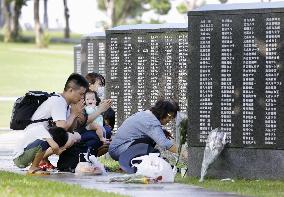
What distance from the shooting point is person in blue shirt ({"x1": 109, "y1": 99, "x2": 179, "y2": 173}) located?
1549 cm

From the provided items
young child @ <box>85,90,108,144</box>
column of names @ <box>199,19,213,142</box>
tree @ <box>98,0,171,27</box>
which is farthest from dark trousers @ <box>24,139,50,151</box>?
tree @ <box>98,0,171,27</box>

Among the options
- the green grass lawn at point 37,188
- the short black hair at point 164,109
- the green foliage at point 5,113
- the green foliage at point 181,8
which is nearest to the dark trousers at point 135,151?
the short black hair at point 164,109

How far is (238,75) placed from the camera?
15562mm

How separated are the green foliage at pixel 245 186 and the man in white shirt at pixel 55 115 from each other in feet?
4.99

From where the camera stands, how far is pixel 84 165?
1571cm

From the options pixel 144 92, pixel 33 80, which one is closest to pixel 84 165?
pixel 144 92

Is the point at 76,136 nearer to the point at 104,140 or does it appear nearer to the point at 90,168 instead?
the point at 90,168

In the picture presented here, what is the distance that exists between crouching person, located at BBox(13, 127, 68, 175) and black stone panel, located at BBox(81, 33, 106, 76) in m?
7.94

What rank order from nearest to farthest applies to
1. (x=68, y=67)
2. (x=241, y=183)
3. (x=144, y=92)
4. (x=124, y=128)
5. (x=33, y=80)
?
(x=241, y=183)
(x=124, y=128)
(x=144, y=92)
(x=33, y=80)
(x=68, y=67)

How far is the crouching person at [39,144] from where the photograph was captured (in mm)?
15570

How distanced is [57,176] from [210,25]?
8.50 ft

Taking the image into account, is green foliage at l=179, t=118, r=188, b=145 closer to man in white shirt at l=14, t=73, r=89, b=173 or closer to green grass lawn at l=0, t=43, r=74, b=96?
man in white shirt at l=14, t=73, r=89, b=173

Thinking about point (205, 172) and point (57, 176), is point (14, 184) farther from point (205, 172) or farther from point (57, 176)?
point (205, 172)

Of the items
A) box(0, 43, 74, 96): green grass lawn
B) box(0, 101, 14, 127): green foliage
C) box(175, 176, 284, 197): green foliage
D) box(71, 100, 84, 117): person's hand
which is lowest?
box(0, 43, 74, 96): green grass lawn
